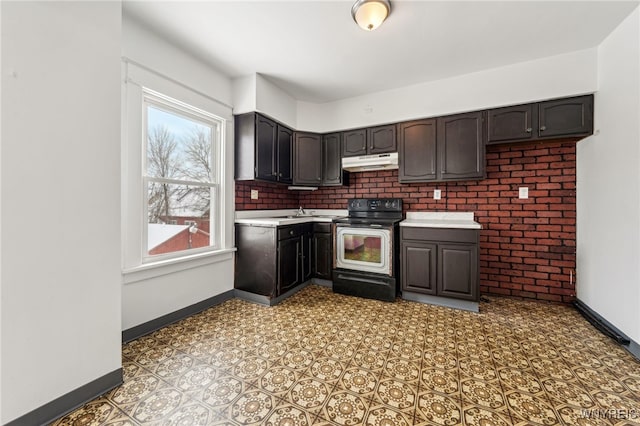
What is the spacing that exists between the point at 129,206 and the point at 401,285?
2.90 meters

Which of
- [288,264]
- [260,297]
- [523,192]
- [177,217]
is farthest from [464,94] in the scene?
[177,217]

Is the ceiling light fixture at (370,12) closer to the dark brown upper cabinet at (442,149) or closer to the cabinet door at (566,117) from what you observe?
the dark brown upper cabinet at (442,149)

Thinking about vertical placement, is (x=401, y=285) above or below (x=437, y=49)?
below

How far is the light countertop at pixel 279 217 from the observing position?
3023mm

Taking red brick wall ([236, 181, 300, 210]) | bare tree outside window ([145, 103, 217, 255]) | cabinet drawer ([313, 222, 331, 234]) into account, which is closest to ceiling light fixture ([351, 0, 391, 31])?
bare tree outside window ([145, 103, 217, 255])

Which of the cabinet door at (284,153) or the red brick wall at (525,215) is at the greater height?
the cabinet door at (284,153)

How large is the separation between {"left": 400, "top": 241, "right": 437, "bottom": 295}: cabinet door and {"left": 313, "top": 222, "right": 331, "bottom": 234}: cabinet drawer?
1.01 metres

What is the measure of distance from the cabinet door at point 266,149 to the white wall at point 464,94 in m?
0.67

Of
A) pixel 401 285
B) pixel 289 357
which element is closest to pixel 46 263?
pixel 289 357

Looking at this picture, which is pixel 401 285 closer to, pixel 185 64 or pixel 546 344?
pixel 546 344

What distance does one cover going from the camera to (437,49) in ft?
8.25

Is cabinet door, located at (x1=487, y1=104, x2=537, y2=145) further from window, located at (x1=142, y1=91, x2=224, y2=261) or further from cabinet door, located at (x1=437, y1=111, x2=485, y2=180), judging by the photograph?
window, located at (x1=142, y1=91, x2=224, y2=261)

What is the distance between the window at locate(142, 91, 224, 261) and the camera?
2.33 metres

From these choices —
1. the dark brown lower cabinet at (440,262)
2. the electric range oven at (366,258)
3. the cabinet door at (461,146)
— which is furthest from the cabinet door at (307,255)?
the cabinet door at (461,146)
